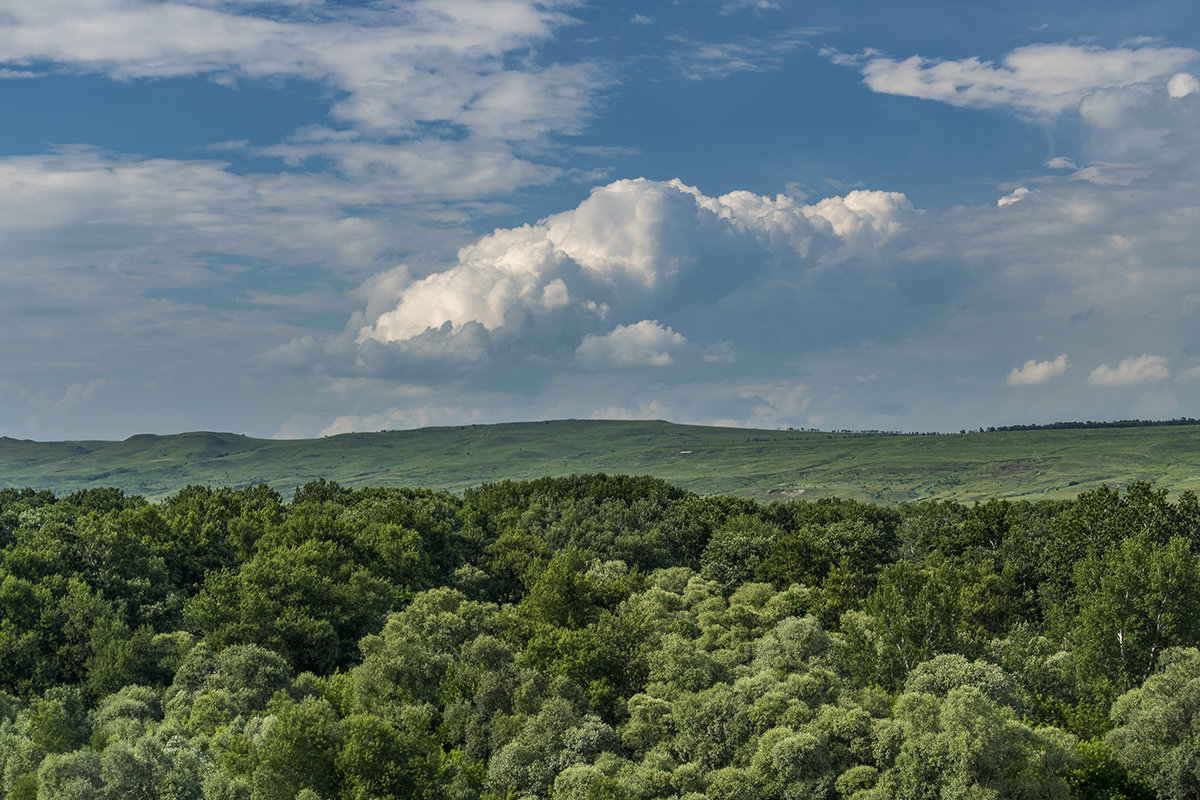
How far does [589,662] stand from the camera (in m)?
106

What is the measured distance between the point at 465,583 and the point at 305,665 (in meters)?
33.9

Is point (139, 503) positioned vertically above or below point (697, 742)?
above

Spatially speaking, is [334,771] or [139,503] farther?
[139,503]

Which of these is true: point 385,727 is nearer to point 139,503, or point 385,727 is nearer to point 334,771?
point 334,771

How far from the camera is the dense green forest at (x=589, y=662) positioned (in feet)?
254

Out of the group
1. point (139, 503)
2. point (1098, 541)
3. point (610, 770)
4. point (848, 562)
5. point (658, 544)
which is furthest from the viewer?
point (139, 503)

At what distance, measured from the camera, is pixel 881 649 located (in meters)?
106

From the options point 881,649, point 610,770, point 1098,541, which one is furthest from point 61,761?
point 1098,541

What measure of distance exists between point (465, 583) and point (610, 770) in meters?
78.0

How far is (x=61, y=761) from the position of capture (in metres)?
75.4

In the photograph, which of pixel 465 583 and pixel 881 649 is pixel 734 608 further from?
pixel 465 583

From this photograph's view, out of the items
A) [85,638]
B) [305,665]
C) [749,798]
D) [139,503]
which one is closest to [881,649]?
[749,798]

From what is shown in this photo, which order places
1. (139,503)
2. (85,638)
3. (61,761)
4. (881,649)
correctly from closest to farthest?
(61,761) < (881,649) < (85,638) < (139,503)

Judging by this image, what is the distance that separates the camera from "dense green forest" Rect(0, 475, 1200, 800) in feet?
254
